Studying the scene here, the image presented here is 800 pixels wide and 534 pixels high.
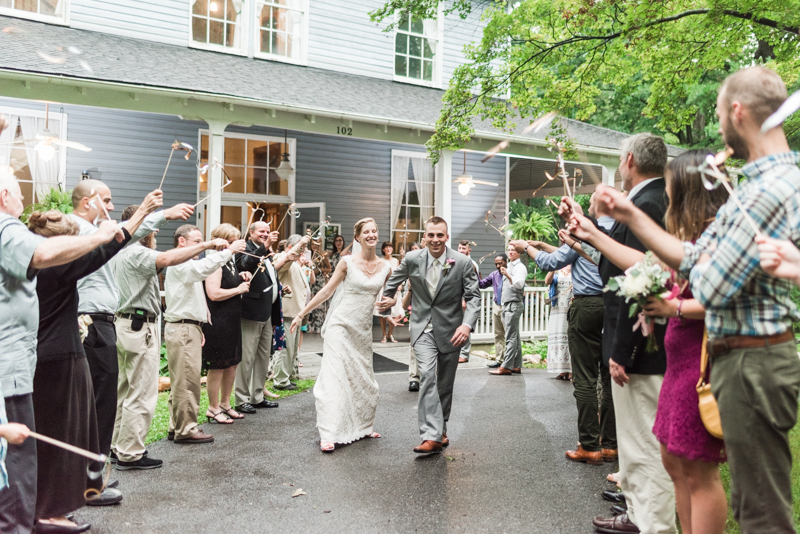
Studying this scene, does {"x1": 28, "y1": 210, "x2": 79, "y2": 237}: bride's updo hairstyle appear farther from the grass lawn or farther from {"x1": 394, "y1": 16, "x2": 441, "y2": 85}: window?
{"x1": 394, "y1": 16, "x2": 441, "y2": 85}: window

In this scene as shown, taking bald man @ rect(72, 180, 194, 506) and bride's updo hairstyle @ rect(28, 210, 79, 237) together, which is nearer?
bride's updo hairstyle @ rect(28, 210, 79, 237)

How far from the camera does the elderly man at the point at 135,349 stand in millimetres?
4926

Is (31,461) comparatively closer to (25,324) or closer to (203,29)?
(25,324)

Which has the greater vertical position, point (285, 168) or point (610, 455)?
point (285, 168)

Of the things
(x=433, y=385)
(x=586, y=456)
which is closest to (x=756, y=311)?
(x=586, y=456)

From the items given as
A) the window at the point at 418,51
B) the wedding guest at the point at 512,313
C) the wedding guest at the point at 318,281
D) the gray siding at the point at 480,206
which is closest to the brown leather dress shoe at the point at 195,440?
the wedding guest at the point at 512,313

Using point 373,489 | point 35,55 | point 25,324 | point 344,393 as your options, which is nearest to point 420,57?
point 35,55

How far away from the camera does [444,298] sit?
18.8 feet

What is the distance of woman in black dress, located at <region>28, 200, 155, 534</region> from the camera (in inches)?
138

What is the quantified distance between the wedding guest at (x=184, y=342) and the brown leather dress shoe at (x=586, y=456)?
11.1ft

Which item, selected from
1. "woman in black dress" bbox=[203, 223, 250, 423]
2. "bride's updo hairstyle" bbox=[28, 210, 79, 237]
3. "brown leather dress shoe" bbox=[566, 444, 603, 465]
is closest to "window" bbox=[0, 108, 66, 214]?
"woman in black dress" bbox=[203, 223, 250, 423]

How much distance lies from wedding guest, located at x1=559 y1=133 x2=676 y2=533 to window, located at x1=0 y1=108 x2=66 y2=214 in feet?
33.7

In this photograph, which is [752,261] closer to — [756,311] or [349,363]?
[756,311]

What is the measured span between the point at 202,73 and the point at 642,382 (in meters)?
10.5
